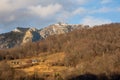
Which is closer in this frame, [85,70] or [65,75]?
[65,75]

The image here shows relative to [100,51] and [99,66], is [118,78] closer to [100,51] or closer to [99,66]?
[99,66]

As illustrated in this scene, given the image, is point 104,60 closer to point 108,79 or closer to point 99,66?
point 99,66

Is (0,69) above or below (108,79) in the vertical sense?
above

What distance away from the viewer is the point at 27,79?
342ft

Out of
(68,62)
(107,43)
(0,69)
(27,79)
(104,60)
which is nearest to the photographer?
(0,69)

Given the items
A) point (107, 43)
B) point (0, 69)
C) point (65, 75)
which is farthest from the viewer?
point (107, 43)

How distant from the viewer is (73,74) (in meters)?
120

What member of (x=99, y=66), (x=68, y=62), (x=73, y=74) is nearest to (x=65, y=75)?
(x=73, y=74)

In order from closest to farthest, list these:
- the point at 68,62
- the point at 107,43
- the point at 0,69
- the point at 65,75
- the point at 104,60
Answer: the point at 0,69, the point at 65,75, the point at 104,60, the point at 68,62, the point at 107,43

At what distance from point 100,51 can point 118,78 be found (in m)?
62.3

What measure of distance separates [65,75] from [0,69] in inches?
1141

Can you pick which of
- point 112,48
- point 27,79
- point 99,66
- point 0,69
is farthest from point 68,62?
point 0,69

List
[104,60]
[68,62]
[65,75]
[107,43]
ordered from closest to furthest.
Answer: [65,75] → [104,60] → [68,62] → [107,43]

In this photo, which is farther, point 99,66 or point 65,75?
point 99,66
